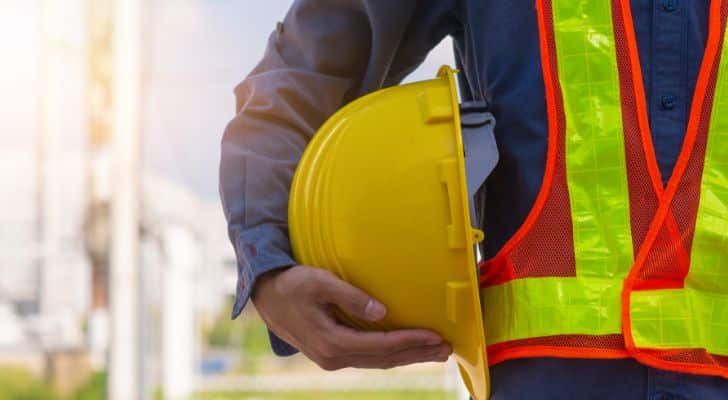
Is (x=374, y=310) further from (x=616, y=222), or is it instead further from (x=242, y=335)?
(x=242, y=335)

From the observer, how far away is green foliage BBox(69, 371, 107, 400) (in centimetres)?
920

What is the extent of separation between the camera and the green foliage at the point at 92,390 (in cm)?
920

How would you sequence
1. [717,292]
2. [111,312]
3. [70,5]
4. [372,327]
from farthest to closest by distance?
[70,5]
[111,312]
[372,327]
[717,292]

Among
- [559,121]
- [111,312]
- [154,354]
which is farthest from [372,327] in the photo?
[154,354]

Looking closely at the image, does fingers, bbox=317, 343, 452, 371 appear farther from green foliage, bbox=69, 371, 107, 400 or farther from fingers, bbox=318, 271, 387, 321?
green foliage, bbox=69, 371, 107, 400

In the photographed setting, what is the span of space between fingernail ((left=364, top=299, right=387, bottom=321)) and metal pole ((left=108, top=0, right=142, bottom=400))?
21.1ft

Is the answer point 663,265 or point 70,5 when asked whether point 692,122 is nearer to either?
point 663,265

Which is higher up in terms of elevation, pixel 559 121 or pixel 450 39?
pixel 450 39

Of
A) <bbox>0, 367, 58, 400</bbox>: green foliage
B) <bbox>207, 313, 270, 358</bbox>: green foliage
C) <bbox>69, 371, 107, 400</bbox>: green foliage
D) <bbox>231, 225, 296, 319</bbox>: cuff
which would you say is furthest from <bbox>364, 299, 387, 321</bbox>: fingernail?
<bbox>69, 371, 107, 400</bbox>: green foliage

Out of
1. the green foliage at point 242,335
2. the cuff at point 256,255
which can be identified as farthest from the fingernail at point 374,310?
the green foliage at point 242,335

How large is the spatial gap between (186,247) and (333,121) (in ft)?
22.2

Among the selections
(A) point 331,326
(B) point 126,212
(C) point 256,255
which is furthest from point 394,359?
(B) point 126,212

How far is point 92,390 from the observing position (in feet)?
30.5

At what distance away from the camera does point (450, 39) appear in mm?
1249
